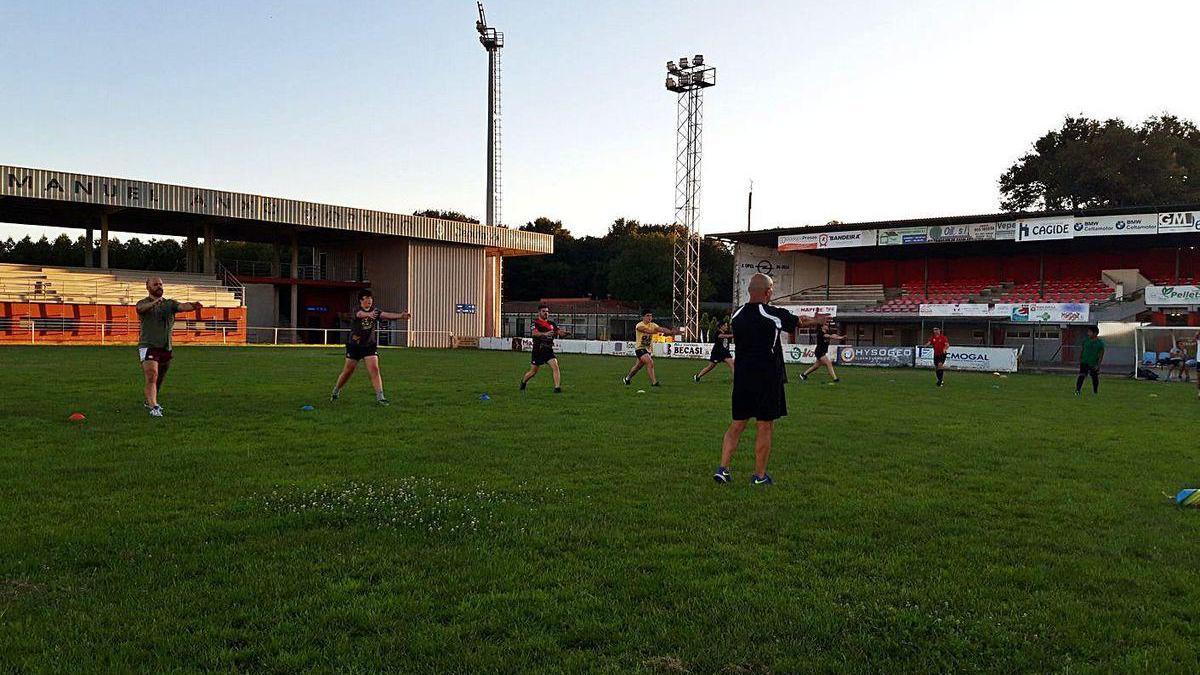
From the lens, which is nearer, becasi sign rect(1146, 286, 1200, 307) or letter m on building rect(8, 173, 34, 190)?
becasi sign rect(1146, 286, 1200, 307)

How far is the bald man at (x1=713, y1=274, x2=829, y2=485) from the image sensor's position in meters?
7.46

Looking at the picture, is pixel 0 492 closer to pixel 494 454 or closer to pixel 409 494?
pixel 409 494

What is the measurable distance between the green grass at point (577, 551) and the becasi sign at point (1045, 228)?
33.2 metres

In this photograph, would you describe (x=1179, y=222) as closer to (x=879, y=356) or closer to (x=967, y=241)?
(x=967, y=241)

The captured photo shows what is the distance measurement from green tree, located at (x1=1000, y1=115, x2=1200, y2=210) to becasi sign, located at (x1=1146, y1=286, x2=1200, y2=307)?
19.6 metres

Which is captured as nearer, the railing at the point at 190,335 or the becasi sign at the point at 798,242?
the railing at the point at 190,335

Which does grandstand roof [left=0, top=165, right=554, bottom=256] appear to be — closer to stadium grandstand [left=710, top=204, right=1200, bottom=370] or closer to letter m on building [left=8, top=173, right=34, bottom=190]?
letter m on building [left=8, top=173, right=34, bottom=190]

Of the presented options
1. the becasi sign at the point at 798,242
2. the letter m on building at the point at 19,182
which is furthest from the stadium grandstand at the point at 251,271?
the becasi sign at the point at 798,242

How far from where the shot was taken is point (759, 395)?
294 inches

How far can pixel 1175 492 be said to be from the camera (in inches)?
295

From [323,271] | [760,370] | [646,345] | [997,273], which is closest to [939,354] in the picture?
[646,345]

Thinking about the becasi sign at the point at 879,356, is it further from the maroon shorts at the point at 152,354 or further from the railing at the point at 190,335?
the maroon shorts at the point at 152,354

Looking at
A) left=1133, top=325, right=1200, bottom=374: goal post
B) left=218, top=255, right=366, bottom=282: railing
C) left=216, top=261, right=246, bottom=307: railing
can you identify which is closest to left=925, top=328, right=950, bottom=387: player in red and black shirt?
left=1133, top=325, right=1200, bottom=374: goal post

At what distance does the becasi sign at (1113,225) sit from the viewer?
126ft
